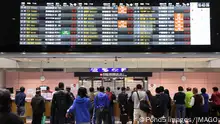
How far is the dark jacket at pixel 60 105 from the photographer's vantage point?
26.7 feet

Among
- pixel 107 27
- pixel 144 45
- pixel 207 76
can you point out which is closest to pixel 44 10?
pixel 107 27

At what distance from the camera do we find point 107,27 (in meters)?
9.31

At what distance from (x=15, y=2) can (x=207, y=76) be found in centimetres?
1158

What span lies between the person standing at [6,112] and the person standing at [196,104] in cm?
834

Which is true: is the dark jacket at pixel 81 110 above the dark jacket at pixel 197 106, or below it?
above

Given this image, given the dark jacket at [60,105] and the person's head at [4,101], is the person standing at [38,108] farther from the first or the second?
the person's head at [4,101]

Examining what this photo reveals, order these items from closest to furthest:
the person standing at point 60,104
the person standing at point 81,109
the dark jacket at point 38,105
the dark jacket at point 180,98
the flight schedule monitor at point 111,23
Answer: the person standing at point 81,109 → the person standing at point 60,104 → the flight schedule monitor at point 111,23 → the dark jacket at point 38,105 → the dark jacket at point 180,98

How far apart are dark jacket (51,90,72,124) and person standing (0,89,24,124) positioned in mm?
5168

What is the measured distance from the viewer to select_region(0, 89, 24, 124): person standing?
2.91 metres

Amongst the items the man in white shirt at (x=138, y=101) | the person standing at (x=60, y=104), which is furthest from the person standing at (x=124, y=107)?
the person standing at (x=60, y=104)

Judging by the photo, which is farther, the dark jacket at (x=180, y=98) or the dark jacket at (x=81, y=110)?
the dark jacket at (x=180, y=98)

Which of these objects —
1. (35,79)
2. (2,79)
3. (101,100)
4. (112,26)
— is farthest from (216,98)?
(2,79)

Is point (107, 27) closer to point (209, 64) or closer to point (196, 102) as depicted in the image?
point (196, 102)

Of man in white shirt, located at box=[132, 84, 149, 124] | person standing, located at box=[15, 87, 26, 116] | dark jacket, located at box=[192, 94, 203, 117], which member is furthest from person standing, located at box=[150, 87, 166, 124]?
person standing, located at box=[15, 87, 26, 116]
